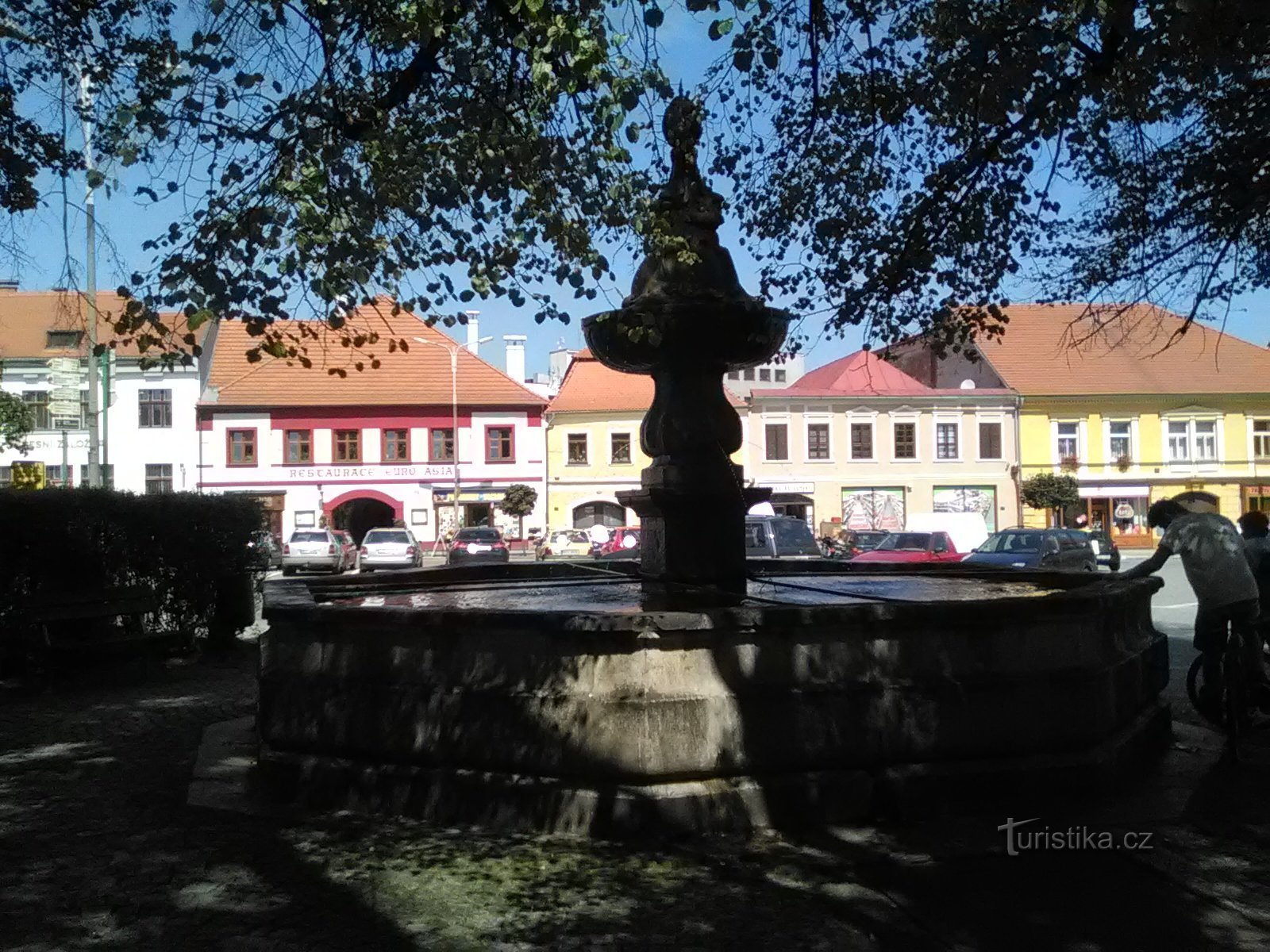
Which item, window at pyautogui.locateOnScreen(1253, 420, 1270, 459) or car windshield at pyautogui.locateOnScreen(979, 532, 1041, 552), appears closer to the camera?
car windshield at pyautogui.locateOnScreen(979, 532, 1041, 552)

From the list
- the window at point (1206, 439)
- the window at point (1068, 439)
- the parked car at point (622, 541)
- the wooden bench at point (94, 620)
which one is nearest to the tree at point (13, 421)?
the parked car at point (622, 541)

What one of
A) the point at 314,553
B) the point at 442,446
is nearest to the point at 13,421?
the point at 314,553

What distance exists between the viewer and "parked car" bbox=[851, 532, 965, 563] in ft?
90.9

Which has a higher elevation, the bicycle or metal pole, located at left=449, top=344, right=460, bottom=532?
metal pole, located at left=449, top=344, right=460, bottom=532

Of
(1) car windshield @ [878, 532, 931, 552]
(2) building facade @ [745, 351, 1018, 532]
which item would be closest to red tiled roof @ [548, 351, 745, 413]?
(2) building facade @ [745, 351, 1018, 532]

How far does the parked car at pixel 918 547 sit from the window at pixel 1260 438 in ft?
118

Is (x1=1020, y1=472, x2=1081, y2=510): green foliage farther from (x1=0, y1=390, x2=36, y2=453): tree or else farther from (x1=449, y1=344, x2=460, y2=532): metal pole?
(x1=0, y1=390, x2=36, y2=453): tree

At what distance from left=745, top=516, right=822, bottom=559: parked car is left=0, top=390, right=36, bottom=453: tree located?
85.8 feet

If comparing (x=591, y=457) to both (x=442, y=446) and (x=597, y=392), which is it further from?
(x=442, y=446)

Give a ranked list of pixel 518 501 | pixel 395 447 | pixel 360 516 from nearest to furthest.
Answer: pixel 518 501
pixel 395 447
pixel 360 516

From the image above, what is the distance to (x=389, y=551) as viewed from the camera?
38.8m

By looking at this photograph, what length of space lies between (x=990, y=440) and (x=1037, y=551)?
109 feet

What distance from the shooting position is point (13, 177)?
31.9 ft

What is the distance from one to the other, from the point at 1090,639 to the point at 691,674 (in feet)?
7.09
